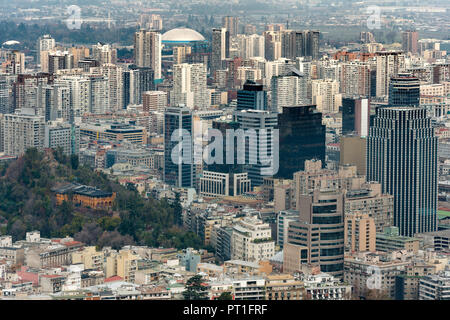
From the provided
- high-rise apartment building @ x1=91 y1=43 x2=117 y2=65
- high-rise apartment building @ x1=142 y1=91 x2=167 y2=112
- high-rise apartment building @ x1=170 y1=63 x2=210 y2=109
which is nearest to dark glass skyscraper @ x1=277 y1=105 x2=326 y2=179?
high-rise apartment building @ x1=170 y1=63 x2=210 y2=109

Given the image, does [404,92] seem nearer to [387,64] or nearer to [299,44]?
[387,64]

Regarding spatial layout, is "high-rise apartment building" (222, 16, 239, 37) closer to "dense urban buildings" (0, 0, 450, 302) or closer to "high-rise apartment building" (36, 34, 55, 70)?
"dense urban buildings" (0, 0, 450, 302)

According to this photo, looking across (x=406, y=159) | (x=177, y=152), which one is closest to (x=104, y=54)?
(x=177, y=152)

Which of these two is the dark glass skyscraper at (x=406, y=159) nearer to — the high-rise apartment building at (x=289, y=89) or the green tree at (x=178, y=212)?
the green tree at (x=178, y=212)
